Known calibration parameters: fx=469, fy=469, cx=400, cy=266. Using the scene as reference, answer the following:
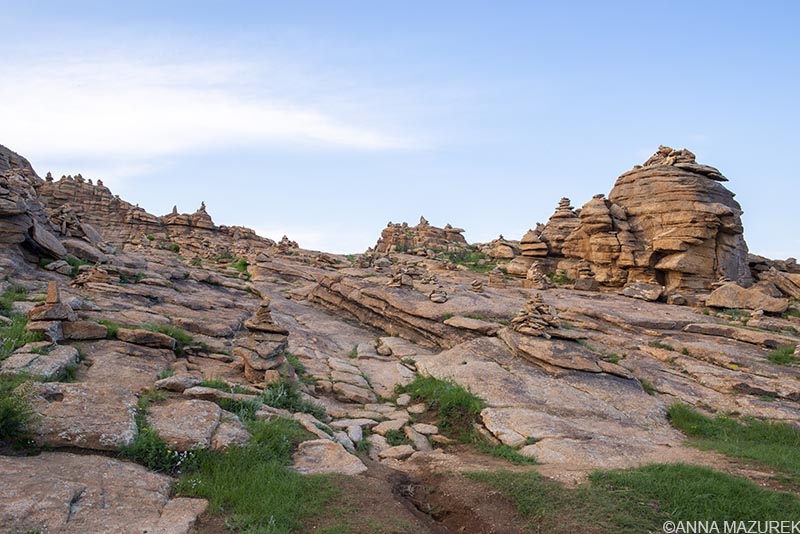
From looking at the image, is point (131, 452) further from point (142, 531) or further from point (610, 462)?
point (610, 462)

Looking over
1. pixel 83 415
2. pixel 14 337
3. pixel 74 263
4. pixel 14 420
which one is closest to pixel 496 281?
pixel 74 263

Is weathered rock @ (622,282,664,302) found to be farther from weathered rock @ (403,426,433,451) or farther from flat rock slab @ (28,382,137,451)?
flat rock slab @ (28,382,137,451)

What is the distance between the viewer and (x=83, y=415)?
23.5ft

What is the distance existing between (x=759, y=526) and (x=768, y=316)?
21.0 metres

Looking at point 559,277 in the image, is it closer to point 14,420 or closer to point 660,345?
point 660,345

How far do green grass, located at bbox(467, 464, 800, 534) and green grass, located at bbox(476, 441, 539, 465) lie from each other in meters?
1.27

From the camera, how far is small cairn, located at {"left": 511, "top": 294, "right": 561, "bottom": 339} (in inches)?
630

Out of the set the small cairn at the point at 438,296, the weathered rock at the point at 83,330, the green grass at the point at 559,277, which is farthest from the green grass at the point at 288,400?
the green grass at the point at 559,277

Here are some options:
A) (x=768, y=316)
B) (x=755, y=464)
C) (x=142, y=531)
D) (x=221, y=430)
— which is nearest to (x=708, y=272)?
(x=768, y=316)

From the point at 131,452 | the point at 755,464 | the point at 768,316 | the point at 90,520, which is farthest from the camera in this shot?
the point at 768,316

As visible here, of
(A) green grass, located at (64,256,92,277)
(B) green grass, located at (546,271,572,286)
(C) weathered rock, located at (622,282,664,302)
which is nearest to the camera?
(A) green grass, located at (64,256,92,277)

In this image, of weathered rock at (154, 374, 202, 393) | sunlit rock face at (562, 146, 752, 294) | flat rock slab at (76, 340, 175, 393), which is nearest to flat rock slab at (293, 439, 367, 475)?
weathered rock at (154, 374, 202, 393)

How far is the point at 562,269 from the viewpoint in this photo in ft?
112

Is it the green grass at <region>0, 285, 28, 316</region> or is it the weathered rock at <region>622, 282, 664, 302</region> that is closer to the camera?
the green grass at <region>0, 285, 28, 316</region>
